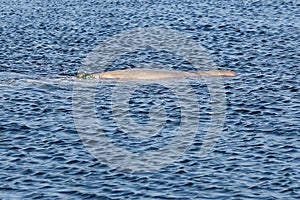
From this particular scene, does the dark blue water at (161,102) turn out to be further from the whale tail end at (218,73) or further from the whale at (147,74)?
the whale at (147,74)

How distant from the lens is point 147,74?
2154 inches

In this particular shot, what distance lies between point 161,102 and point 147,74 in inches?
292

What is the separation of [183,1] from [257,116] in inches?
2014

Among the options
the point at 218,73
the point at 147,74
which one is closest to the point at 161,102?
the point at 147,74

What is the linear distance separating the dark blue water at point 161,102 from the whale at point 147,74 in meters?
1.52

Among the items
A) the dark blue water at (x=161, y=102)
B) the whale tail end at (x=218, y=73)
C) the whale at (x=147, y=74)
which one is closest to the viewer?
the dark blue water at (x=161, y=102)

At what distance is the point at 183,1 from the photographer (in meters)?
93.5

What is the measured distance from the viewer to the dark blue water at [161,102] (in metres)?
33.8

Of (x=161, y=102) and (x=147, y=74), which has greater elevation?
(x=147, y=74)

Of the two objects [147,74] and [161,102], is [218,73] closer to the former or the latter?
[147,74]

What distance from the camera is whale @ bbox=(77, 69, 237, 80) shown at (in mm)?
54312

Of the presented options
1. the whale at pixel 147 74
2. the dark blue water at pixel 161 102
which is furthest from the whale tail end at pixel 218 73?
the dark blue water at pixel 161 102

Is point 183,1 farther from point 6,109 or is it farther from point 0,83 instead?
point 6,109

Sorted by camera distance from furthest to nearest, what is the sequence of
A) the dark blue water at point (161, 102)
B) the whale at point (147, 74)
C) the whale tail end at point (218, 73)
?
the whale tail end at point (218, 73), the whale at point (147, 74), the dark blue water at point (161, 102)
